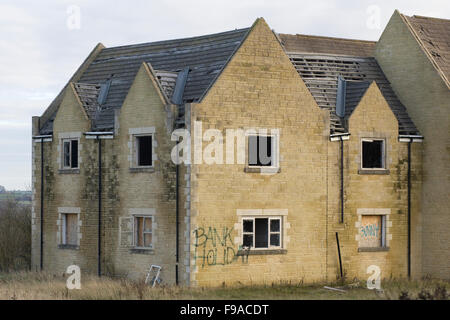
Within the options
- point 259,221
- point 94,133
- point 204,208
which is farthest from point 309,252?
point 94,133

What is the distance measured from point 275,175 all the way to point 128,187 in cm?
570

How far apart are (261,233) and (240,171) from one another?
247 centimetres

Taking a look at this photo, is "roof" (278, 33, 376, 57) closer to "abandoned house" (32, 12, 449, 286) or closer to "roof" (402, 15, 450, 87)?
"roof" (402, 15, 450, 87)

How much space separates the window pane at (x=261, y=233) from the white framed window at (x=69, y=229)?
8.25 m

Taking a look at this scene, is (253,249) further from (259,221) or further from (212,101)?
(212,101)

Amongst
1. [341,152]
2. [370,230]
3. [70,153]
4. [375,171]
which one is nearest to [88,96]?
[70,153]

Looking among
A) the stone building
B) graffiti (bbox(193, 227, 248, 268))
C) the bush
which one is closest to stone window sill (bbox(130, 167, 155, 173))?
graffiti (bbox(193, 227, 248, 268))

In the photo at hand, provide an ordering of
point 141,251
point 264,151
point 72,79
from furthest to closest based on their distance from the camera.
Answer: point 72,79 < point 141,251 < point 264,151

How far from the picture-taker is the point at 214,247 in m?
34.1

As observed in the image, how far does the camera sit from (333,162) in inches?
1448

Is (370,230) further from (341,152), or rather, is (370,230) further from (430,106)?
(430,106)

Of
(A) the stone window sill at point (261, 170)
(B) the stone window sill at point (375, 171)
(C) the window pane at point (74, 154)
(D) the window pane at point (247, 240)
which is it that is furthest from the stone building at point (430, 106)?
(C) the window pane at point (74, 154)

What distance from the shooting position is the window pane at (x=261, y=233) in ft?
116

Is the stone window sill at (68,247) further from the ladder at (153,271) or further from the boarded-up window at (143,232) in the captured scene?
the ladder at (153,271)
